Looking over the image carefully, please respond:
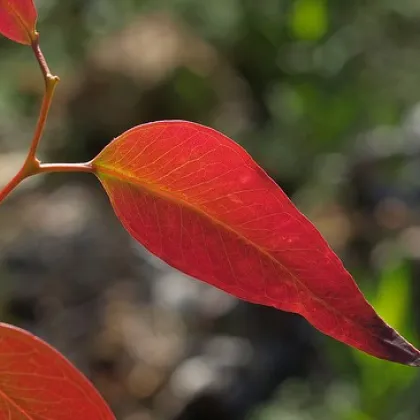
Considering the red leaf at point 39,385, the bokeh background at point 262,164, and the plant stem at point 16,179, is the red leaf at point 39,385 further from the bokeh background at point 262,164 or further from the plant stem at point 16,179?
the bokeh background at point 262,164

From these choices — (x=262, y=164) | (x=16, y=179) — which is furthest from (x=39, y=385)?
(x=262, y=164)

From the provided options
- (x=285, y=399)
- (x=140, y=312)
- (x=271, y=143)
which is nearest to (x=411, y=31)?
(x=271, y=143)

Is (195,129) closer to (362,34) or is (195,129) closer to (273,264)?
(273,264)

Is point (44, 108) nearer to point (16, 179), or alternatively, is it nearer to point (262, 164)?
point (16, 179)

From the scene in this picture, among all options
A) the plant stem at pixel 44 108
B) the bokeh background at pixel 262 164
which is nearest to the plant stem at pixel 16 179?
the plant stem at pixel 44 108

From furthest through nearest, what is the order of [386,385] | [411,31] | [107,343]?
[411,31] < [107,343] < [386,385]

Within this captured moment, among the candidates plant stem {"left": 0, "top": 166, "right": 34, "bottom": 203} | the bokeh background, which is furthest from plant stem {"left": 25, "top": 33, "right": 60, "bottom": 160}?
the bokeh background
